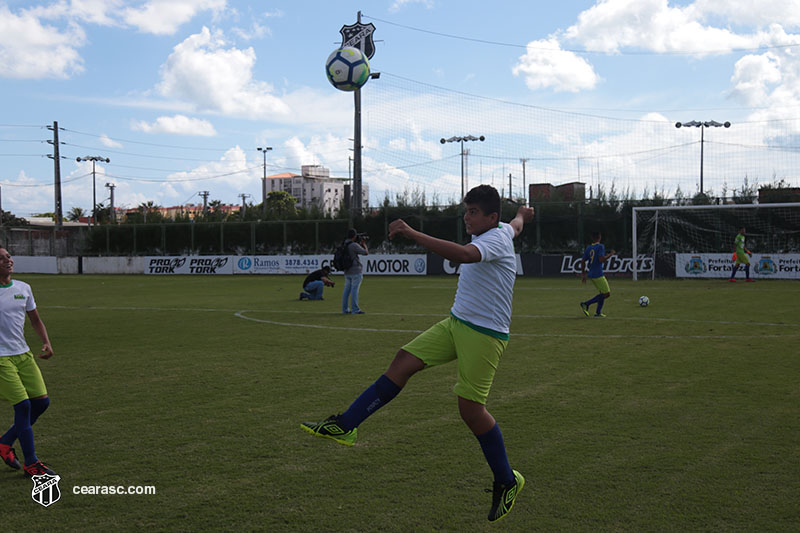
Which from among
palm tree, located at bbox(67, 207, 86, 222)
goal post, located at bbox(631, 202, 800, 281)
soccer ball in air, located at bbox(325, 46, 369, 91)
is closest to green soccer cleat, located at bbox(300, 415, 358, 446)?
soccer ball in air, located at bbox(325, 46, 369, 91)

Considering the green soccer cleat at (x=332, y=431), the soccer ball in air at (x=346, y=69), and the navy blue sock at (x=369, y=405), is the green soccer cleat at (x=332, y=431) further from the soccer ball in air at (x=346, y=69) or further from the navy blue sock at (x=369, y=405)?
the soccer ball in air at (x=346, y=69)

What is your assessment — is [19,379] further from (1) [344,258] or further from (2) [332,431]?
(1) [344,258]

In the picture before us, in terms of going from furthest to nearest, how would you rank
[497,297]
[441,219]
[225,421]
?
[441,219] < [225,421] < [497,297]

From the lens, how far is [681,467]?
551cm

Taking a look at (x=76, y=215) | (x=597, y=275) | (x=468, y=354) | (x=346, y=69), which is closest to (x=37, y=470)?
(x=468, y=354)

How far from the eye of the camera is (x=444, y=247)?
4.29 m

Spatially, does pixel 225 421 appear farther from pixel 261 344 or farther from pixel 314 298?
pixel 314 298

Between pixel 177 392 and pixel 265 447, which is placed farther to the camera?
pixel 177 392

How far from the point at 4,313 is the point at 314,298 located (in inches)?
678

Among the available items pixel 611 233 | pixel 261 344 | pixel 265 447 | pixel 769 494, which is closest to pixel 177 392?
pixel 265 447

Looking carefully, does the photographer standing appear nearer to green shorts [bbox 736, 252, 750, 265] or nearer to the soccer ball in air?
the soccer ball in air

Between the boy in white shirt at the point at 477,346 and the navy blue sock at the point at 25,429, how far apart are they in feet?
7.27

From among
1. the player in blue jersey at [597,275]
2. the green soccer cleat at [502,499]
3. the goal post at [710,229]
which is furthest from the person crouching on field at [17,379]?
the goal post at [710,229]

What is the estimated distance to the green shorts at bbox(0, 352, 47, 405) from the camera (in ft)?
18.0
